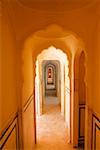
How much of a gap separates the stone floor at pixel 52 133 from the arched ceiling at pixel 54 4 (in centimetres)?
303

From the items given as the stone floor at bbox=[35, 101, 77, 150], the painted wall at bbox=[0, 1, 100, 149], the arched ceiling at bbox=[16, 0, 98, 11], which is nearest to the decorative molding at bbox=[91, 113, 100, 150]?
the painted wall at bbox=[0, 1, 100, 149]

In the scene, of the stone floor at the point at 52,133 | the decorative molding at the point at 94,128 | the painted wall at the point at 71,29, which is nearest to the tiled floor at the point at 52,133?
the stone floor at the point at 52,133

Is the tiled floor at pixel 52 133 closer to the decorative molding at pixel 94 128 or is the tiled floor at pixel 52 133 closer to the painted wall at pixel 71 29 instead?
the decorative molding at pixel 94 128

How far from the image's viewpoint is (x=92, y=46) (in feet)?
7.00

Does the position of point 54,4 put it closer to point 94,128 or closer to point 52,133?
point 94,128

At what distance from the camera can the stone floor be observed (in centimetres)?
384

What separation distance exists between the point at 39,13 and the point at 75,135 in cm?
276

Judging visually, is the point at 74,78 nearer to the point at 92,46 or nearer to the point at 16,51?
the point at 92,46

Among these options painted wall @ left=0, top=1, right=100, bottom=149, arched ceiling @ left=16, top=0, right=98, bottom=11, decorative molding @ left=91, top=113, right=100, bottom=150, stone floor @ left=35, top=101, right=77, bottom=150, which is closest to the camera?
arched ceiling @ left=16, top=0, right=98, bottom=11

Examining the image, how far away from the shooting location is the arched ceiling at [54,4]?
5.89ft

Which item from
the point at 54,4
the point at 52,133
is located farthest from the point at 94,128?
the point at 52,133

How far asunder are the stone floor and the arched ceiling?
3028mm

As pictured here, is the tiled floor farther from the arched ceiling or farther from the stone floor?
the arched ceiling

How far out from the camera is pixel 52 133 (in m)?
4.56
